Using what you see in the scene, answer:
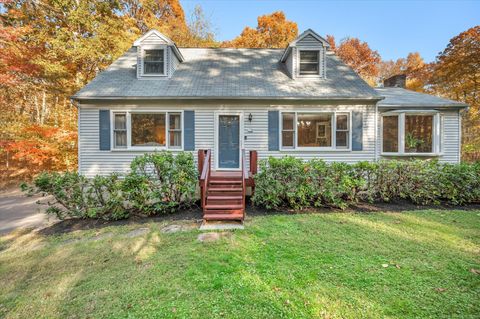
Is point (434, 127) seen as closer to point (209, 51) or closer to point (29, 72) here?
point (209, 51)

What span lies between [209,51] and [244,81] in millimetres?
3581

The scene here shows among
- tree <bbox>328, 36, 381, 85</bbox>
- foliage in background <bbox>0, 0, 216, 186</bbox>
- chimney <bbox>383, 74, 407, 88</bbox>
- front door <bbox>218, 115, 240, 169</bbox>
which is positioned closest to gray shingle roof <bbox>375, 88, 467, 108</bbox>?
chimney <bbox>383, 74, 407, 88</bbox>

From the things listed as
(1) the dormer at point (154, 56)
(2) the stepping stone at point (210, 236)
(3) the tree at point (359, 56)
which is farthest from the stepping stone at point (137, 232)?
(3) the tree at point (359, 56)

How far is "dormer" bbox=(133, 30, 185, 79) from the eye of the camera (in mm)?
8484

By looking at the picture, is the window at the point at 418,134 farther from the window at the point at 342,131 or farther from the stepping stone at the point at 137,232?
the stepping stone at the point at 137,232

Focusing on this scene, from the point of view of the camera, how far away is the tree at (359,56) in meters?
21.7

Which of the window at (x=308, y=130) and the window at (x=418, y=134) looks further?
the window at (x=418, y=134)

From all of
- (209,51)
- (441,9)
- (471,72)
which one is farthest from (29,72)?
(471,72)

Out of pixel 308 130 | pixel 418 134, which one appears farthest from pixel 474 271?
pixel 418 134

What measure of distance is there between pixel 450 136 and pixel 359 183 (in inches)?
239

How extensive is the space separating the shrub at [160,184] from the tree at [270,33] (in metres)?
16.8

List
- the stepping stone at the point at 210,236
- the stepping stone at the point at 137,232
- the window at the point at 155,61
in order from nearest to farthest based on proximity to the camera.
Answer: the stepping stone at the point at 210,236 → the stepping stone at the point at 137,232 → the window at the point at 155,61

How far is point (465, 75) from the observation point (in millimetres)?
14102

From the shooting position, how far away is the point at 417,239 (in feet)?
12.5
